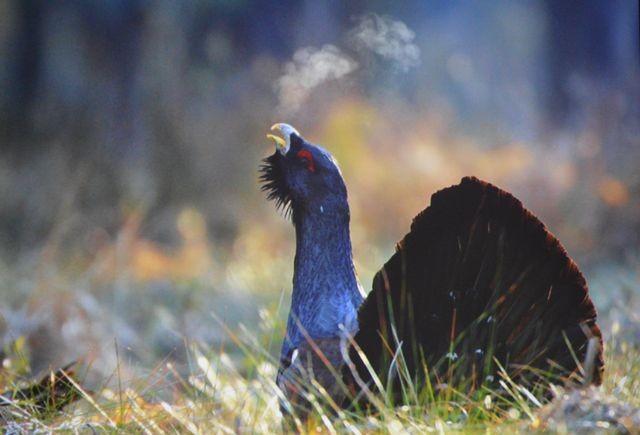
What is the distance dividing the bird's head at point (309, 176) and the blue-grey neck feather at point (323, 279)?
16 millimetres

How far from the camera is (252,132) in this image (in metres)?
8.98

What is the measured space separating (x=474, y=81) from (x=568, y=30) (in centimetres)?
96

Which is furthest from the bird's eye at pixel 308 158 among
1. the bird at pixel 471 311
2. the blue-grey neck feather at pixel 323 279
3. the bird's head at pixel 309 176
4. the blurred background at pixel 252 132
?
the blurred background at pixel 252 132

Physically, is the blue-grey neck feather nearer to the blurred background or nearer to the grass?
the grass

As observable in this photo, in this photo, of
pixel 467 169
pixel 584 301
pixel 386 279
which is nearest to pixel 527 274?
pixel 584 301

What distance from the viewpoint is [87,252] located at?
7547 millimetres

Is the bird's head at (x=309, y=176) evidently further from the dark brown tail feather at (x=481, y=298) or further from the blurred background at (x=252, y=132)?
the blurred background at (x=252, y=132)

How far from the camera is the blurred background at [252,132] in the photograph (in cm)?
655

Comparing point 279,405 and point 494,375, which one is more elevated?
point 494,375

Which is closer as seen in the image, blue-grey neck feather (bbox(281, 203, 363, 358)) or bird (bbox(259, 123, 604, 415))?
bird (bbox(259, 123, 604, 415))

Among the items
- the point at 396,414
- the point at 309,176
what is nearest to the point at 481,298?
the point at 396,414

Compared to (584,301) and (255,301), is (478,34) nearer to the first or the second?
(255,301)

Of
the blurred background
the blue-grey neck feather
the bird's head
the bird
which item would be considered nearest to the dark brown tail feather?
the bird

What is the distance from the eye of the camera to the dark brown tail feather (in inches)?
97.3
